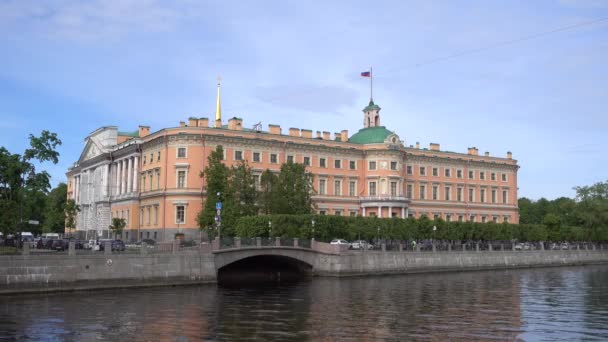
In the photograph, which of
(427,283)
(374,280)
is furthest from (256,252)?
(427,283)

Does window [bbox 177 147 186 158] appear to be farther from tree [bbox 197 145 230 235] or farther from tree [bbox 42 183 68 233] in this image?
tree [bbox 42 183 68 233]

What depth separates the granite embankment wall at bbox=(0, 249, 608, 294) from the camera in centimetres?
3828

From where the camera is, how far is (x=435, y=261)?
65.1m

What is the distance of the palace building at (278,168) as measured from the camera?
7731cm

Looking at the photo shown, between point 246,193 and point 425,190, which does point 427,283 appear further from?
point 425,190

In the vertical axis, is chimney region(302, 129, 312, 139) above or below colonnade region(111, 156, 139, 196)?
above

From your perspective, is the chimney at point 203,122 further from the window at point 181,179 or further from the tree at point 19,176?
the tree at point 19,176

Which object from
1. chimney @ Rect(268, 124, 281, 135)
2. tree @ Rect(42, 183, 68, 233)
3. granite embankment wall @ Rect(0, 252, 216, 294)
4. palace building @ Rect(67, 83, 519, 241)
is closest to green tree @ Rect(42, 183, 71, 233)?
tree @ Rect(42, 183, 68, 233)

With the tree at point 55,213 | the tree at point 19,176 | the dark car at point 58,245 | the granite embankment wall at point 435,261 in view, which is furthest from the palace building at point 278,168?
the tree at point 19,176

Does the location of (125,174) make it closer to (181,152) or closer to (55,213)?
(181,152)

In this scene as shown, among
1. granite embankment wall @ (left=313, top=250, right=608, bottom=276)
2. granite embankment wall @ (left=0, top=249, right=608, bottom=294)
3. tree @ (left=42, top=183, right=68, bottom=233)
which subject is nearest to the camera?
granite embankment wall @ (left=0, top=249, right=608, bottom=294)

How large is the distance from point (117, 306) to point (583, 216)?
7852 cm

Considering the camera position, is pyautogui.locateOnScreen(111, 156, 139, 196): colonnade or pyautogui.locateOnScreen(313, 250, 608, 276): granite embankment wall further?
pyautogui.locateOnScreen(111, 156, 139, 196): colonnade

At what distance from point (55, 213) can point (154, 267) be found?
80.8m
